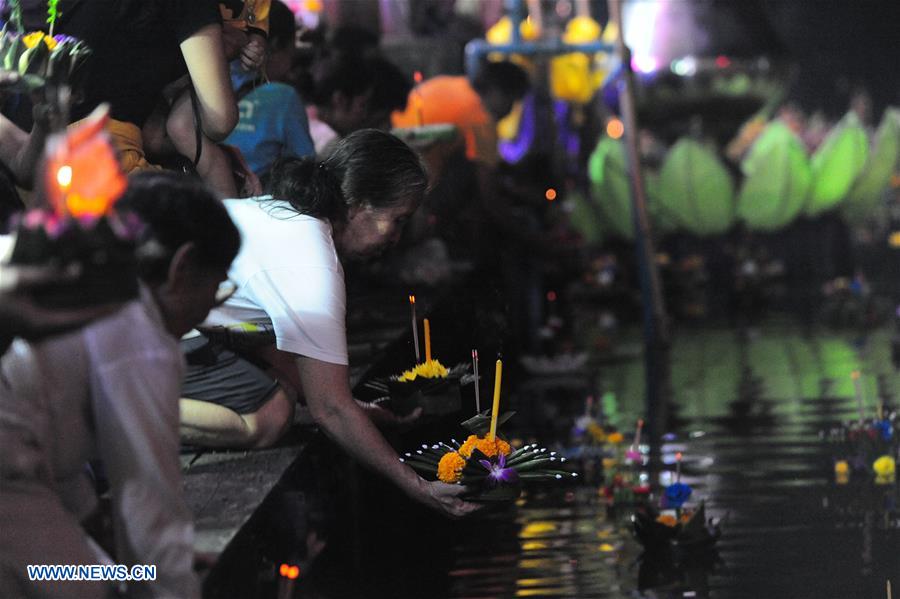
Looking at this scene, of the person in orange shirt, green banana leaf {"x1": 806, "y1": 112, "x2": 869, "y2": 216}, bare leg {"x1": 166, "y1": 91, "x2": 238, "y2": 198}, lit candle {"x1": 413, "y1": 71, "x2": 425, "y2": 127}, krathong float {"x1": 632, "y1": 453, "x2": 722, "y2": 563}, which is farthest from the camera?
green banana leaf {"x1": 806, "y1": 112, "x2": 869, "y2": 216}

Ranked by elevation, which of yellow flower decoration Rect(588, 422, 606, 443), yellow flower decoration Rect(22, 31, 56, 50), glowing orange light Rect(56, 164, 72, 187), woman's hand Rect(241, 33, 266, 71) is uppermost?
woman's hand Rect(241, 33, 266, 71)

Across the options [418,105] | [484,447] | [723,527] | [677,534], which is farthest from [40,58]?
[418,105]

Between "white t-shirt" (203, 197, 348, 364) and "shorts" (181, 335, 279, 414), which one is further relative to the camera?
"shorts" (181, 335, 279, 414)

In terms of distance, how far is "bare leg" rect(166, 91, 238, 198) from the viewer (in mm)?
4000

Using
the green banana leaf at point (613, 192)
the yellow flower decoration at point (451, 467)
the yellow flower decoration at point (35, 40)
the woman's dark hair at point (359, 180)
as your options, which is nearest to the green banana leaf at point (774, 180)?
the green banana leaf at point (613, 192)

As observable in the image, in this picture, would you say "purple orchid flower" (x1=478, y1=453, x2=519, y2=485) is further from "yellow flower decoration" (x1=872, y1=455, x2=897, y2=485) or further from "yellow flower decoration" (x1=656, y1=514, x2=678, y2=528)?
"yellow flower decoration" (x1=872, y1=455, x2=897, y2=485)

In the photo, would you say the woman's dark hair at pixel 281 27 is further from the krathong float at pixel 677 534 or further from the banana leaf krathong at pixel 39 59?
the banana leaf krathong at pixel 39 59

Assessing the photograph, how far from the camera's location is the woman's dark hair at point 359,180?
3.81m

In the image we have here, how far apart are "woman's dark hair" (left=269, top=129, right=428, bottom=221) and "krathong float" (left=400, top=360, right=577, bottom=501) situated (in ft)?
1.61

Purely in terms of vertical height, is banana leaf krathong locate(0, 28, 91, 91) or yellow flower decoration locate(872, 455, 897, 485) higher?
banana leaf krathong locate(0, 28, 91, 91)

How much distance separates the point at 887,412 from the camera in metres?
6.59

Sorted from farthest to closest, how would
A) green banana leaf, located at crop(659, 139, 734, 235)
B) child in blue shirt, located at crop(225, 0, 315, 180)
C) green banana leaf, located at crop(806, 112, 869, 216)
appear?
green banana leaf, located at crop(806, 112, 869, 216) < green banana leaf, located at crop(659, 139, 734, 235) < child in blue shirt, located at crop(225, 0, 315, 180)

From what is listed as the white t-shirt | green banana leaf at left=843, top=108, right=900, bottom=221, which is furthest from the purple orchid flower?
green banana leaf at left=843, top=108, right=900, bottom=221

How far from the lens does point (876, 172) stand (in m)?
13.7
